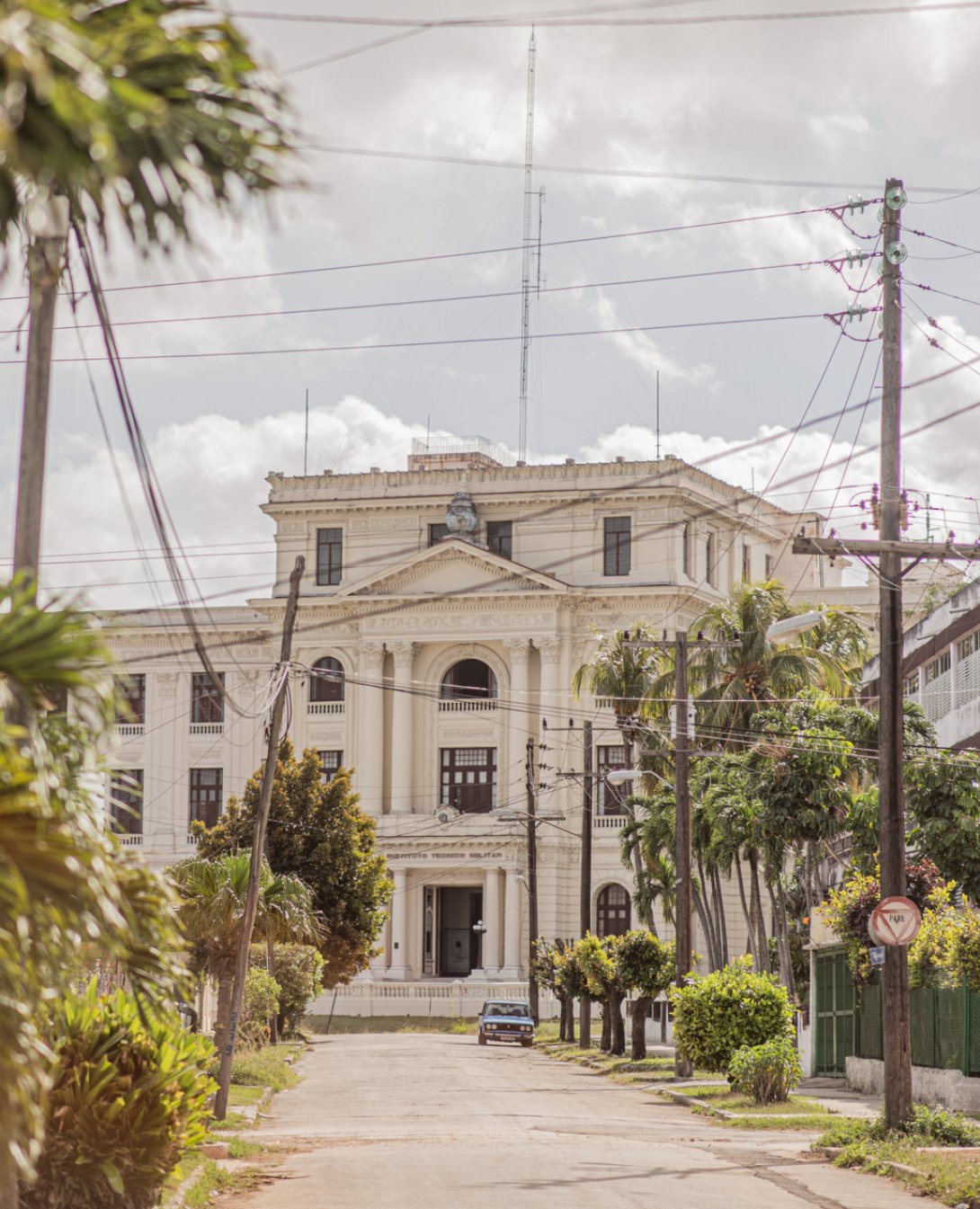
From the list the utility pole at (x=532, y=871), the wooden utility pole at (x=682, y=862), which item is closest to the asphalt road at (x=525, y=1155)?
the wooden utility pole at (x=682, y=862)

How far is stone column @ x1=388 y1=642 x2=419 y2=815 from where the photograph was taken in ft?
251

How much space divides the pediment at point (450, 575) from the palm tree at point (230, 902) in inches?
1790

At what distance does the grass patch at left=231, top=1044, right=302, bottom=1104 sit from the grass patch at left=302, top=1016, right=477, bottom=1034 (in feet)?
77.8

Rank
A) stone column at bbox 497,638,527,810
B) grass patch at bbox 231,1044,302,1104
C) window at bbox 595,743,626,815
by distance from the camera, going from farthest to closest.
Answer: window at bbox 595,743,626,815 → stone column at bbox 497,638,527,810 → grass patch at bbox 231,1044,302,1104

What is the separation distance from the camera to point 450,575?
76.2 metres

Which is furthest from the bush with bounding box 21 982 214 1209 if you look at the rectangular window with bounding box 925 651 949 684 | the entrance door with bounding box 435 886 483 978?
the entrance door with bounding box 435 886 483 978

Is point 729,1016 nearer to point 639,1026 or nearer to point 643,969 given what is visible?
point 639,1026

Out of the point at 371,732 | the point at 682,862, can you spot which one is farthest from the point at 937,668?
the point at 371,732

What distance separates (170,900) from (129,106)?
17.2 ft

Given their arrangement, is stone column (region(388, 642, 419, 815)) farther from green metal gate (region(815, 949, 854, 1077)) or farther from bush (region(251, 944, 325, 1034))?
green metal gate (region(815, 949, 854, 1077))

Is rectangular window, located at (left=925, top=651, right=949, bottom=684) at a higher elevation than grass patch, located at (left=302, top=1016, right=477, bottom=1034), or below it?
higher

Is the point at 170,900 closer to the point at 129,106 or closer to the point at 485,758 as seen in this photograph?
the point at 129,106

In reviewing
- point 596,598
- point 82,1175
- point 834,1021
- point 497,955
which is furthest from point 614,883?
point 82,1175

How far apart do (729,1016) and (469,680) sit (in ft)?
155
